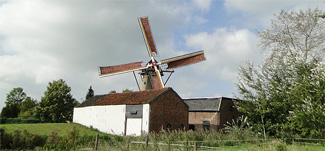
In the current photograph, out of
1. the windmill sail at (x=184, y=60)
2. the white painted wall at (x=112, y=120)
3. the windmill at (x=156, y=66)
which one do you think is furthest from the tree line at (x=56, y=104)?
the windmill sail at (x=184, y=60)

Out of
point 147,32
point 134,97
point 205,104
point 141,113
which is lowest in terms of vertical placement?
point 141,113

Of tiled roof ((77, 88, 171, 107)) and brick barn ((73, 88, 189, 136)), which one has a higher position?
tiled roof ((77, 88, 171, 107))

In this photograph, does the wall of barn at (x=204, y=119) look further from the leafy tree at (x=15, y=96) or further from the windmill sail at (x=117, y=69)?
the leafy tree at (x=15, y=96)

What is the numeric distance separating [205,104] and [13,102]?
53257 mm

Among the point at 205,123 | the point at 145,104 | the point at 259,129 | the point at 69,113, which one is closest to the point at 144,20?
the point at 145,104

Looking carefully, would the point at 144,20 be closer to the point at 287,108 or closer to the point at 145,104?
the point at 145,104

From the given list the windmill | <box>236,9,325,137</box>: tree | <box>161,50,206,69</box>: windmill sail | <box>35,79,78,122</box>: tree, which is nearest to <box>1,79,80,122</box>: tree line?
<box>35,79,78,122</box>: tree

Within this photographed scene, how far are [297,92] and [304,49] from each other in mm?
8358

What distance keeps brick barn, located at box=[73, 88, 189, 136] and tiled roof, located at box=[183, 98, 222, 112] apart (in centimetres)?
339

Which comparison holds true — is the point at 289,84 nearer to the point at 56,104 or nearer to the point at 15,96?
the point at 56,104

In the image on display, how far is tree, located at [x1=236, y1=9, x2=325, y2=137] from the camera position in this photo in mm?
16984

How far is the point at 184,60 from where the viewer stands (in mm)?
29906

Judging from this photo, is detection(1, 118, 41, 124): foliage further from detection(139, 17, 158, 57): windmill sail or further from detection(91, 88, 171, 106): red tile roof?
detection(139, 17, 158, 57): windmill sail

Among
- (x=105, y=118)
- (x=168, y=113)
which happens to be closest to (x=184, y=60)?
(x=168, y=113)
